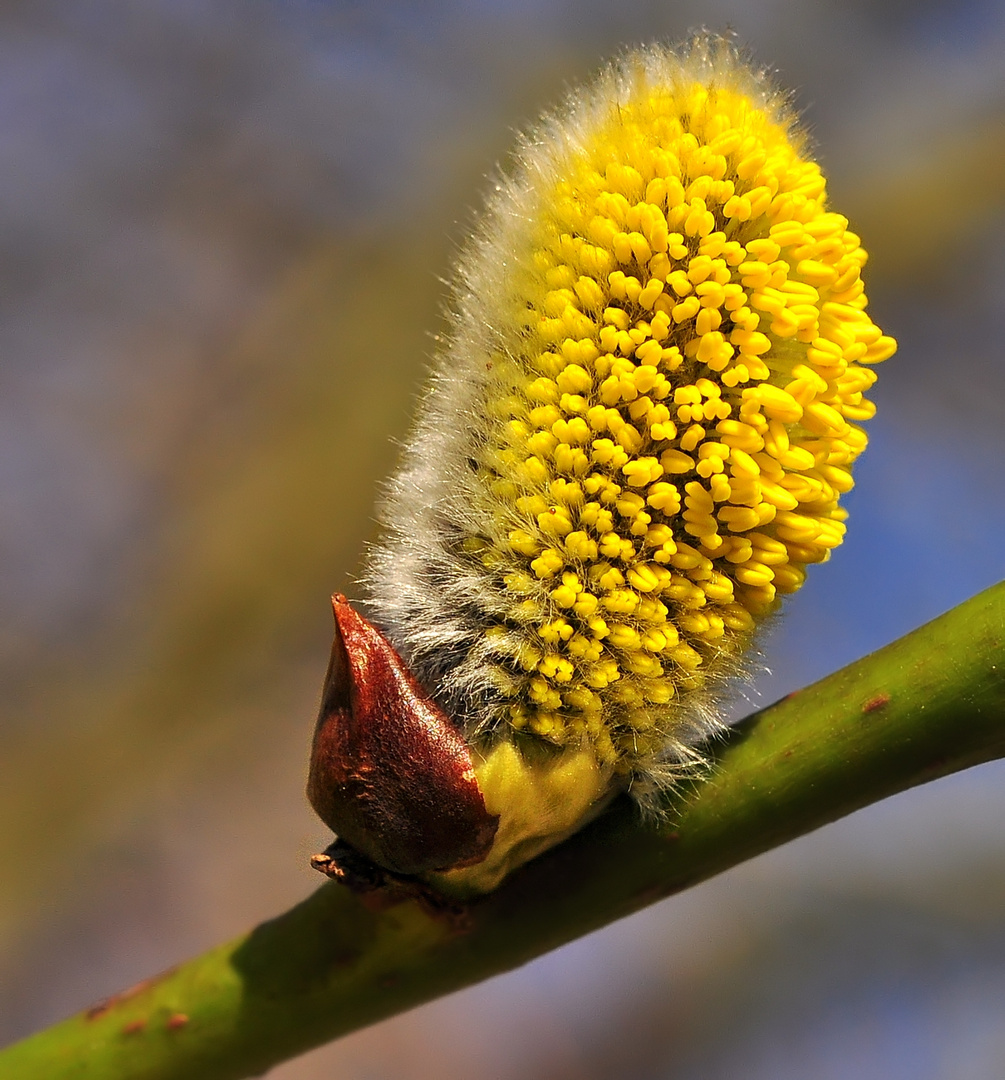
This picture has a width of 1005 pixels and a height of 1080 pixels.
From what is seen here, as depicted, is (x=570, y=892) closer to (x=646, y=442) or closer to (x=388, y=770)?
(x=388, y=770)

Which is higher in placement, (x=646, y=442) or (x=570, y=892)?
(x=646, y=442)

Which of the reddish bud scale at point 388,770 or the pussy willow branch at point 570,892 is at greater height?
the reddish bud scale at point 388,770

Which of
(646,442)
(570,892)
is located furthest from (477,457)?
(570,892)

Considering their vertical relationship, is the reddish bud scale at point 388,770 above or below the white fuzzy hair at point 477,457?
below

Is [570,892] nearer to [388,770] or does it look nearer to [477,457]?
[388,770]

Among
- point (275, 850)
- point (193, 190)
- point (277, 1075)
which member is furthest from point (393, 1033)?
point (193, 190)

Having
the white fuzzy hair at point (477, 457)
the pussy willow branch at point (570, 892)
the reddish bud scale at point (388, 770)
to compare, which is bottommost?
the pussy willow branch at point (570, 892)
